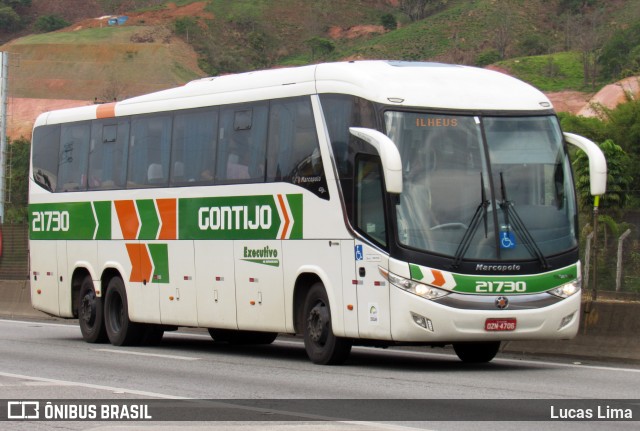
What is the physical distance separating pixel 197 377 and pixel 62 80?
446ft

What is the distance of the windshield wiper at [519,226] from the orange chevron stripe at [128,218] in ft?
24.0

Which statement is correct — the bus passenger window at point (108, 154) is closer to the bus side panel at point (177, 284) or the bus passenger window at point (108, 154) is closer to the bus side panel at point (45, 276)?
the bus side panel at point (177, 284)

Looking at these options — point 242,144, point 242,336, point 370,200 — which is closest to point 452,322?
point 370,200

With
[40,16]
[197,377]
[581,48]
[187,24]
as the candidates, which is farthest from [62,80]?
[197,377]

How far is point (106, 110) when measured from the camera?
864 inches

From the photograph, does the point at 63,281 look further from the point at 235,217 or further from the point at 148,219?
the point at 235,217

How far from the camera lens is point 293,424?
10516 mm

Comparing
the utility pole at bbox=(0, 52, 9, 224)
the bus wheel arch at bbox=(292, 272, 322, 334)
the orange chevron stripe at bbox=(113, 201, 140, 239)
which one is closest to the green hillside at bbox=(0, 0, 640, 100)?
the utility pole at bbox=(0, 52, 9, 224)

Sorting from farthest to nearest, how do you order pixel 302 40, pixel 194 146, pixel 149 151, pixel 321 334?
pixel 302 40 → pixel 149 151 → pixel 194 146 → pixel 321 334

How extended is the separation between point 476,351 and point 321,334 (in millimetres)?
2117

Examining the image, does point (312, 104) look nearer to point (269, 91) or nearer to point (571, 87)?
point (269, 91)

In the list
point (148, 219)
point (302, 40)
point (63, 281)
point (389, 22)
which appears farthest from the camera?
point (302, 40)

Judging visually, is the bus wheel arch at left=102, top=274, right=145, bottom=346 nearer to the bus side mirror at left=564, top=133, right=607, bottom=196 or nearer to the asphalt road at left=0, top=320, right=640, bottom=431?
the asphalt road at left=0, top=320, right=640, bottom=431

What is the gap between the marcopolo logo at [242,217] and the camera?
17047 mm
